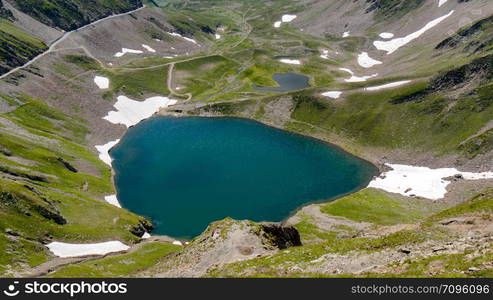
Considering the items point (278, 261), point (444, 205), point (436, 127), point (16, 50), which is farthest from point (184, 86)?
point (278, 261)

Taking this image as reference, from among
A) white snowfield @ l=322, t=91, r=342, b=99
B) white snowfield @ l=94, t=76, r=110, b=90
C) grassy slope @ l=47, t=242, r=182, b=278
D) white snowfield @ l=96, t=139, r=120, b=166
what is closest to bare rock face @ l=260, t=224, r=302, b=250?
grassy slope @ l=47, t=242, r=182, b=278

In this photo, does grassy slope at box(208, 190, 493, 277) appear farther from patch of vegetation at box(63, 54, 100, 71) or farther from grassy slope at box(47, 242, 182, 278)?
patch of vegetation at box(63, 54, 100, 71)

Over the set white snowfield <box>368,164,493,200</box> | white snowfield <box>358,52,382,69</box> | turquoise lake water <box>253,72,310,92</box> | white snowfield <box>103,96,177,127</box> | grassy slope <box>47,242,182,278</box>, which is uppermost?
white snowfield <box>358,52,382,69</box>

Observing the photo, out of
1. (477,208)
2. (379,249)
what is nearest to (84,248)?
(379,249)

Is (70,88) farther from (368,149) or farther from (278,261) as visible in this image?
(278,261)

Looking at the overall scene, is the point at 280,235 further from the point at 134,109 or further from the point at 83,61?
the point at 83,61

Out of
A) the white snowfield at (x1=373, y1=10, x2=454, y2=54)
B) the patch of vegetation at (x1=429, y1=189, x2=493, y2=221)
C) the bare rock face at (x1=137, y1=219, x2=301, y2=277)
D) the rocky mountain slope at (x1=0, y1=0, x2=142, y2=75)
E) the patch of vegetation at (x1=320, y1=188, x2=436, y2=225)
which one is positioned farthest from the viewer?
the white snowfield at (x1=373, y1=10, x2=454, y2=54)

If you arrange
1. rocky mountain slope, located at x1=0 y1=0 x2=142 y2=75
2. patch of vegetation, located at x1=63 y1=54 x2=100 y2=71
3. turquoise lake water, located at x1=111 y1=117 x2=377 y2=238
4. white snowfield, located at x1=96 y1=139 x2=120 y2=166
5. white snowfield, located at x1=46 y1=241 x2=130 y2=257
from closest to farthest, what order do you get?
white snowfield, located at x1=46 y1=241 x2=130 y2=257, turquoise lake water, located at x1=111 y1=117 x2=377 y2=238, white snowfield, located at x1=96 y1=139 x2=120 y2=166, rocky mountain slope, located at x1=0 y1=0 x2=142 y2=75, patch of vegetation, located at x1=63 y1=54 x2=100 y2=71
